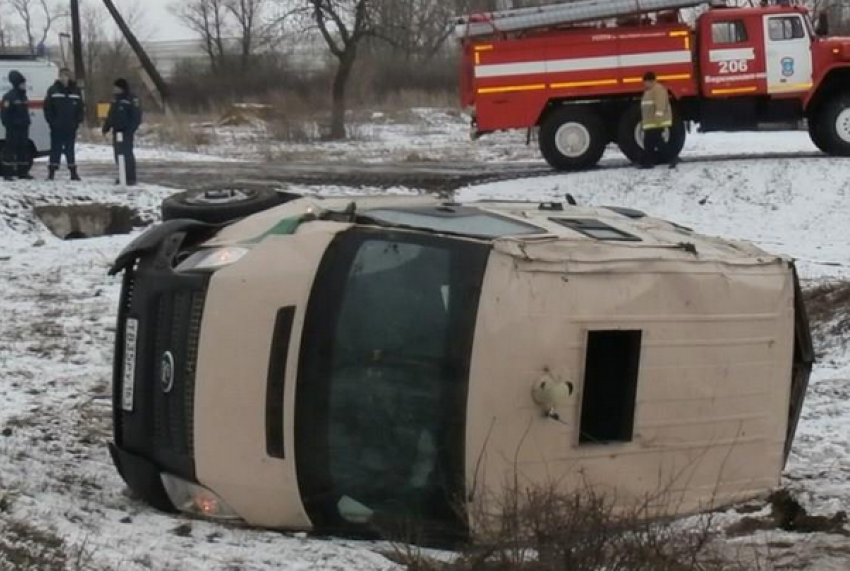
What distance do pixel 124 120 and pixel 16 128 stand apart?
1.50 meters

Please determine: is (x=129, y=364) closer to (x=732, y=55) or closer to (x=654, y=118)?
(x=654, y=118)

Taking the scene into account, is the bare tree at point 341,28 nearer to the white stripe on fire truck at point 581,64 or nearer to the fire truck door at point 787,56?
the white stripe on fire truck at point 581,64

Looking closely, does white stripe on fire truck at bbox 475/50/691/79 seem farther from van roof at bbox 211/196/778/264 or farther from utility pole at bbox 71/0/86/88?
utility pole at bbox 71/0/86/88

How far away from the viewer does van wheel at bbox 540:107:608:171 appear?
2092 centimetres

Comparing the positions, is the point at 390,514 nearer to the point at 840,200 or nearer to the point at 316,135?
the point at 840,200

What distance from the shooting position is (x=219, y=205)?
660cm

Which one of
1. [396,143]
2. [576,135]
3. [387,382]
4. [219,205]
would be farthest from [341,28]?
[387,382]

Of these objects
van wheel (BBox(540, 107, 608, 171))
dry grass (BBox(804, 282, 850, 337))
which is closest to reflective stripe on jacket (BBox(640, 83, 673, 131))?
van wheel (BBox(540, 107, 608, 171))

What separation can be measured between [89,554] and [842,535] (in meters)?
3.13

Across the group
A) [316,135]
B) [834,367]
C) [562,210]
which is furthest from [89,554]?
[316,135]

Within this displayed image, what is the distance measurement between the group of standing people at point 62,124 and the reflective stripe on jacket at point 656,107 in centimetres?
763

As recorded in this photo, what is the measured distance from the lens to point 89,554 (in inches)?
188

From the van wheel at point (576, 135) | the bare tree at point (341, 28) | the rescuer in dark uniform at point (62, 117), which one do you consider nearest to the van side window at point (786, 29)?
the van wheel at point (576, 135)

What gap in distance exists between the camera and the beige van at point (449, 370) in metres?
4.94
